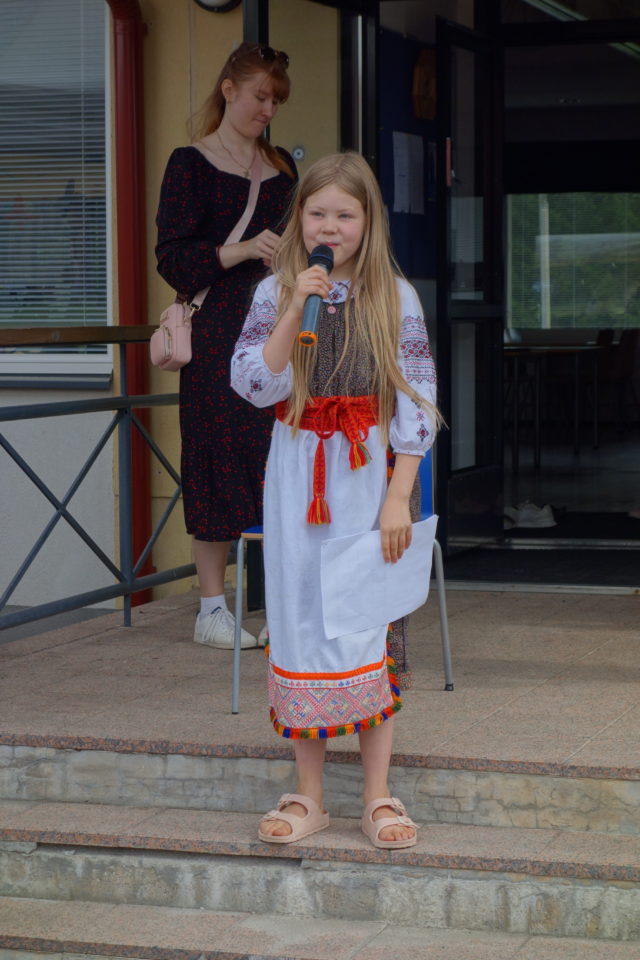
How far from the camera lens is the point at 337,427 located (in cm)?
302

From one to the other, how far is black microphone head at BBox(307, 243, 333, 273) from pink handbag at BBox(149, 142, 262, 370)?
63.3 inches

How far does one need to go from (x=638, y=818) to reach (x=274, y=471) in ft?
3.51

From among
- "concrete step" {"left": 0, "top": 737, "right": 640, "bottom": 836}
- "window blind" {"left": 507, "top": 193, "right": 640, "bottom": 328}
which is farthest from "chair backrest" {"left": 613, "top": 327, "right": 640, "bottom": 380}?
"concrete step" {"left": 0, "top": 737, "right": 640, "bottom": 836}

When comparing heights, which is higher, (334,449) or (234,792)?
(334,449)

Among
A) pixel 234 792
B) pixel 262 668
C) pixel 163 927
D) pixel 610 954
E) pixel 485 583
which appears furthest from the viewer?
pixel 485 583

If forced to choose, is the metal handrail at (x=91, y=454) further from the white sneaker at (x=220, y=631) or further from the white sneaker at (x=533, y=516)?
the white sneaker at (x=533, y=516)

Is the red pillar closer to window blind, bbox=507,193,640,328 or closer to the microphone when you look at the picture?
the microphone

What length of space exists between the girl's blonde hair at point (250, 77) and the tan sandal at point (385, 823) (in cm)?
218

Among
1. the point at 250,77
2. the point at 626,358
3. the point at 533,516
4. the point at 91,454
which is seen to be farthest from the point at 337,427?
the point at 626,358

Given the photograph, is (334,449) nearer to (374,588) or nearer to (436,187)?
(374,588)

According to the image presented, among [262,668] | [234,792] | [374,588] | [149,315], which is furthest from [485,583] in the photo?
[374,588]

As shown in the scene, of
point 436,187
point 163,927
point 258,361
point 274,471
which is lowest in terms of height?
point 163,927

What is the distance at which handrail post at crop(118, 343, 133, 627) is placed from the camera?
500 cm

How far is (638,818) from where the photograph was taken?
321 cm
